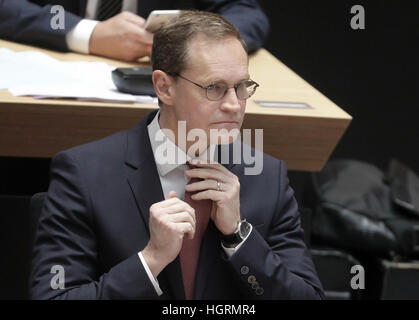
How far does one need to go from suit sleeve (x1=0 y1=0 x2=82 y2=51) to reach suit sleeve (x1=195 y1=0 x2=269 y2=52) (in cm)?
42

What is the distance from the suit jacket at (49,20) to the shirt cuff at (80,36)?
0.01 meters

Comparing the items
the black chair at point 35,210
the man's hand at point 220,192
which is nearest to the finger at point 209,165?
the man's hand at point 220,192

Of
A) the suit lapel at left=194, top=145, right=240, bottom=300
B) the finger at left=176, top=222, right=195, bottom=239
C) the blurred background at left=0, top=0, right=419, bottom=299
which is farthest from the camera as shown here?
the blurred background at left=0, top=0, right=419, bottom=299

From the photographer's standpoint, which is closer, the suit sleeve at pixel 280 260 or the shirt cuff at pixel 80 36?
the suit sleeve at pixel 280 260

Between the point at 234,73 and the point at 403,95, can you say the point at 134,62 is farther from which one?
the point at 403,95

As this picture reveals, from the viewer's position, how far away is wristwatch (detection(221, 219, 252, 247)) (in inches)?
50.8

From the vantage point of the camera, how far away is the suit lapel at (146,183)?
4.22 feet

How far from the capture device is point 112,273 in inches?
49.1

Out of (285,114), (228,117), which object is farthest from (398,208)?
(228,117)

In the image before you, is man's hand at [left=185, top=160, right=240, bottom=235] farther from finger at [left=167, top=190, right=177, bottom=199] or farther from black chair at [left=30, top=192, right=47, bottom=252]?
black chair at [left=30, top=192, right=47, bottom=252]

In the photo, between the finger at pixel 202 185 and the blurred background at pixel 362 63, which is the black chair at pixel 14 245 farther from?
the blurred background at pixel 362 63

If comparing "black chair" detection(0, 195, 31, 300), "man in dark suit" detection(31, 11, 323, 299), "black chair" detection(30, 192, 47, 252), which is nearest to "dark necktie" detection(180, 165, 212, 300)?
"man in dark suit" detection(31, 11, 323, 299)

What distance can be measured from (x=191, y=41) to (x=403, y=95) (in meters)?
1.85

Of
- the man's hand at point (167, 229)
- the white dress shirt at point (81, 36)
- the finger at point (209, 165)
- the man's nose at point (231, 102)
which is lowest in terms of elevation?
the man's hand at point (167, 229)
